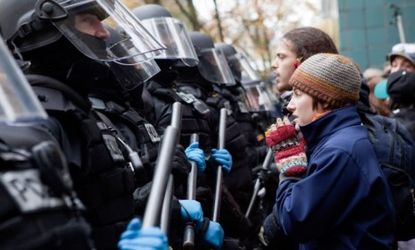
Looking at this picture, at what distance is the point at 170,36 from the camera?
5.28 meters

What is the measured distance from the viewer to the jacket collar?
122 inches

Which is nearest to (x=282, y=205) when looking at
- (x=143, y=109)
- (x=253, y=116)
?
(x=143, y=109)

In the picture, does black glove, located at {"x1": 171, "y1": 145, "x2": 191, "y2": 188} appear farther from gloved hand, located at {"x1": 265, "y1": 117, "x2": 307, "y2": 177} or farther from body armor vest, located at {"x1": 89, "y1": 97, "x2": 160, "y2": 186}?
gloved hand, located at {"x1": 265, "y1": 117, "x2": 307, "y2": 177}

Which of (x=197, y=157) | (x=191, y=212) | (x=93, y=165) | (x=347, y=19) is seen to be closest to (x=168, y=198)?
(x=93, y=165)

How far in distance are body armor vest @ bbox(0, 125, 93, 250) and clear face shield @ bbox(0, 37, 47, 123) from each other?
0.35 ft

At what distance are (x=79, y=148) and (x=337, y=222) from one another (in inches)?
44.4

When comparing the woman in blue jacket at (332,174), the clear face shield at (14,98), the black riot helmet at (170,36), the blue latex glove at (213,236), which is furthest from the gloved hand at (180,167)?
the clear face shield at (14,98)

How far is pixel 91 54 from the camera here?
2955 millimetres

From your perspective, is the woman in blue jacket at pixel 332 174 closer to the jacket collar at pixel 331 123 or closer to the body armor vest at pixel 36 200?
the jacket collar at pixel 331 123

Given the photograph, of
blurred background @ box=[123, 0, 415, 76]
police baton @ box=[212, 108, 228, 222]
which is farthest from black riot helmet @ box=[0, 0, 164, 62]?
blurred background @ box=[123, 0, 415, 76]

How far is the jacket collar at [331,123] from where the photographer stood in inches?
122

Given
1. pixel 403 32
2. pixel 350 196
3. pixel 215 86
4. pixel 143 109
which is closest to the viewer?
pixel 350 196

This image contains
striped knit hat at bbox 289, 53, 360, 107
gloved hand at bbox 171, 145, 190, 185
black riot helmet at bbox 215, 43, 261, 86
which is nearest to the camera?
striped knit hat at bbox 289, 53, 360, 107

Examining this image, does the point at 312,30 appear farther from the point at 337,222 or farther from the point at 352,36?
the point at 352,36
